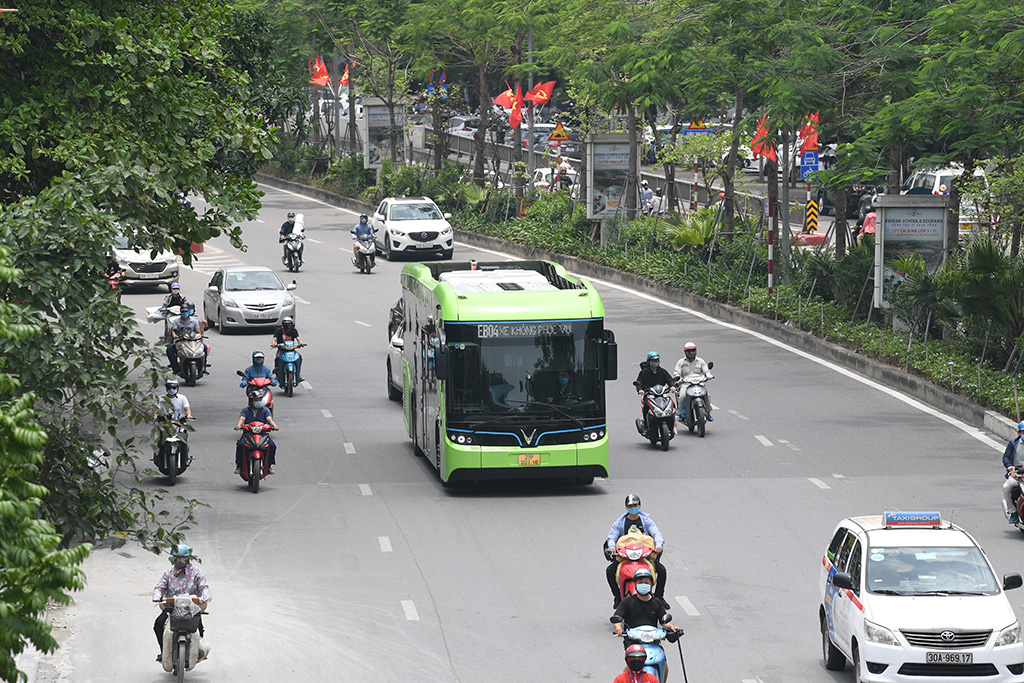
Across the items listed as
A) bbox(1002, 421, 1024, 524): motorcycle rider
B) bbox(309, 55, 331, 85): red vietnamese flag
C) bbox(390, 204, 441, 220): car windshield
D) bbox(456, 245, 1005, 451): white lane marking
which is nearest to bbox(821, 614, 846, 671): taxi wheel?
bbox(1002, 421, 1024, 524): motorcycle rider

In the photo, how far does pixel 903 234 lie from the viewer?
96.6ft

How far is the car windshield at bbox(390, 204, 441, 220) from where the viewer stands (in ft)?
158

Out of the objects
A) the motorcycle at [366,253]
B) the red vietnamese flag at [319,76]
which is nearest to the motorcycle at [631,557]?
the motorcycle at [366,253]

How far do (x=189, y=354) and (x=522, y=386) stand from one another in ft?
37.4

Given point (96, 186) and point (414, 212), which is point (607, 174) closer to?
point (414, 212)

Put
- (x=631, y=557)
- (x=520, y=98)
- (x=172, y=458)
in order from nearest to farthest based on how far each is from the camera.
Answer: (x=631, y=557)
(x=172, y=458)
(x=520, y=98)

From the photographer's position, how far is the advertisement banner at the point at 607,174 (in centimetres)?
4381

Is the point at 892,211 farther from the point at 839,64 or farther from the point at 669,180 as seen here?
the point at 669,180

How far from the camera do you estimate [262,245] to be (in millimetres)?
51875

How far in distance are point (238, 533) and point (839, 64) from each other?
55.7 feet

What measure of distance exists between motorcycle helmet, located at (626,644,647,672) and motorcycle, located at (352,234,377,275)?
33641mm

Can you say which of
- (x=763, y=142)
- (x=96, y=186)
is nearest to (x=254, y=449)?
(x=96, y=186)

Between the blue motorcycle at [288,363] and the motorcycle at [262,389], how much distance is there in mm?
4534

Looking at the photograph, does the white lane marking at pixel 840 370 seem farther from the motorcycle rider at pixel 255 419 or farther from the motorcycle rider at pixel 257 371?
the motorcycle rider at pixel 257 371
